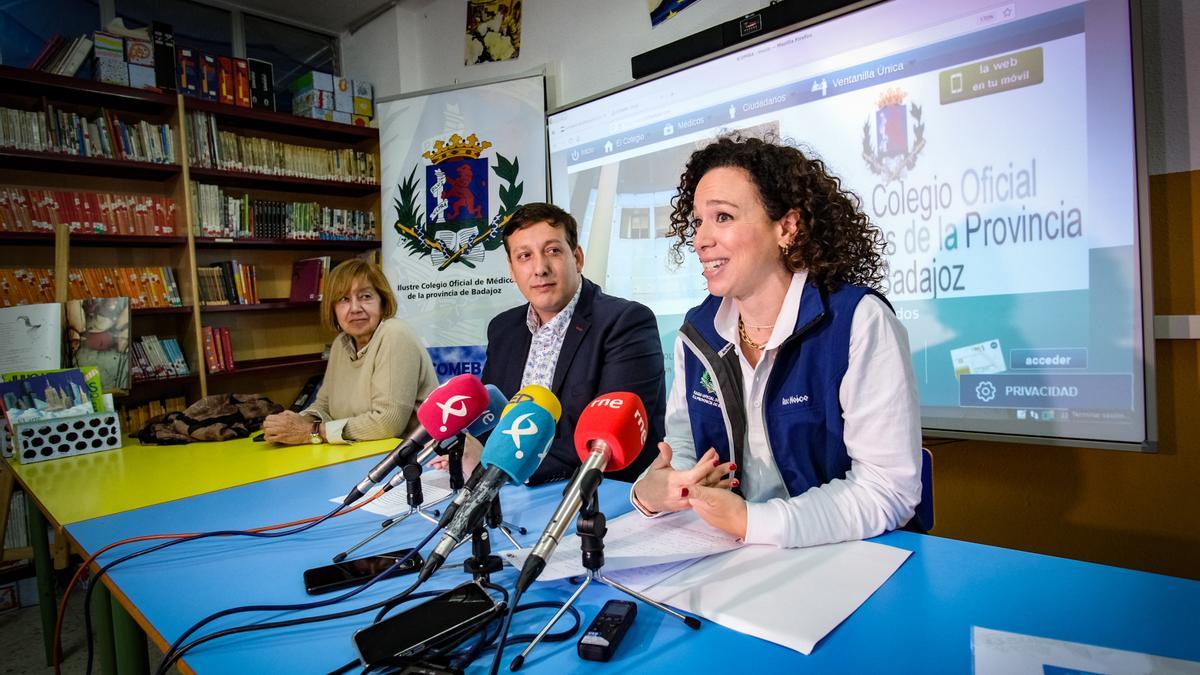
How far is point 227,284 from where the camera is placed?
3.96m

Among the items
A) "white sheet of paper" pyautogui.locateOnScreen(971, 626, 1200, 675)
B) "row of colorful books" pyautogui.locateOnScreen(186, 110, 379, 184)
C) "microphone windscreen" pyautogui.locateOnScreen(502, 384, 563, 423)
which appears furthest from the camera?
"row of colorful books" pyautogui.locateOnScreen(186, 110, 379, 184)

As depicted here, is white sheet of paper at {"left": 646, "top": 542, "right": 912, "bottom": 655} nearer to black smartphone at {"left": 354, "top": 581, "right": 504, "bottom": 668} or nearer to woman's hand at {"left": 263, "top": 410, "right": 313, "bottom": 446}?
black smartphone at {"left": 354, "top": 581, "right": 504, "bottom": 668}

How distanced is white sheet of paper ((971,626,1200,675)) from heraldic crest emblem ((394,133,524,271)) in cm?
312

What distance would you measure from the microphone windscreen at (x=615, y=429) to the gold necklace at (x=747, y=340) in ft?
1.94

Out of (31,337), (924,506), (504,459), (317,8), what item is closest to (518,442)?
(504,459)

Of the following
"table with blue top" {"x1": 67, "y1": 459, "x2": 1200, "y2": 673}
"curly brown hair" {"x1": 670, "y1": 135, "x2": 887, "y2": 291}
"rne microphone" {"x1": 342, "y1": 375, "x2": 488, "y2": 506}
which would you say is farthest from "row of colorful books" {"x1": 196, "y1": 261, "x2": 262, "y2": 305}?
"curly brown hair" {"x1": 670, "y1": 135, "x2": 887, "y2": 291}

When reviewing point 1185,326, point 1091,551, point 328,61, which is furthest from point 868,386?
point 328,61

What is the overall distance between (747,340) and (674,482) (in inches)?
18.4

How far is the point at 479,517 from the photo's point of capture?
79 centimetres

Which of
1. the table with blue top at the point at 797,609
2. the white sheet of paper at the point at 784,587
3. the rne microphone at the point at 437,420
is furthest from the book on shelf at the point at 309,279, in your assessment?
the white sheet of paper at the point at 784,587

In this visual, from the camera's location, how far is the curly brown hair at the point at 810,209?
134cm

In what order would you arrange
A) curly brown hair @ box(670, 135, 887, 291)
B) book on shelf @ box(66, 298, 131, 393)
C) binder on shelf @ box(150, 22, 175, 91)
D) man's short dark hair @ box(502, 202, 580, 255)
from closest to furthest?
curly brown hair @ box(670, 135, 887, 291)
man's short dark hair @ box(502, 202, 580, 255)
book on shelf @ box(66, 298, 131, 393)
binder on shelf @ box(150, 22, 175, 91)

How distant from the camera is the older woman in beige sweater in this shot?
7.39 feet

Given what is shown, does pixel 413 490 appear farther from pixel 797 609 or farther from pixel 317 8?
pixel 317 8
